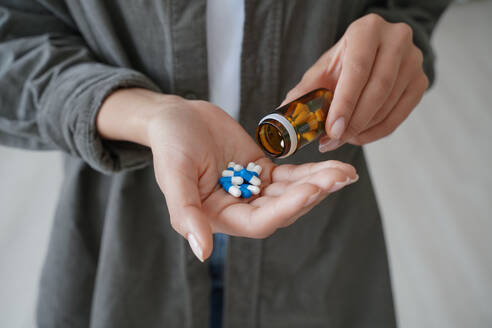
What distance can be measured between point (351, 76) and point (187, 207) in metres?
0.29

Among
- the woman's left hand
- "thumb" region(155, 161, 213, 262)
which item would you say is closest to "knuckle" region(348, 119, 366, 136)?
the woman's left hand

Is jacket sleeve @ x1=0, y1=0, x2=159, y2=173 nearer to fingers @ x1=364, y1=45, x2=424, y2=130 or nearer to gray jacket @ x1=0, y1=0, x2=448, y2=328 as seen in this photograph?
gray jacket @ x1=0, y1=0, x2=448, y2=328

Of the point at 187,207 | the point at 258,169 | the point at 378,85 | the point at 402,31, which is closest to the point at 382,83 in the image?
the point at 378,85

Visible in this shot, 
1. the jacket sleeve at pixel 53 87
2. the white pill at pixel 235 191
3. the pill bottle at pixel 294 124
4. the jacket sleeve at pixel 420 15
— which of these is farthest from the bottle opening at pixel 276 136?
the jacket sleeve at pixel 420 15

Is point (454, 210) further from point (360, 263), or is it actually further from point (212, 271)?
point (212, 271)

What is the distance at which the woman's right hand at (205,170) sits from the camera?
44 cm

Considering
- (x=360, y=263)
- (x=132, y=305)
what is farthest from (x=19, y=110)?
(x=360, y=263)

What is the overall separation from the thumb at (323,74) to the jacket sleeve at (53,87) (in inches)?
9.8

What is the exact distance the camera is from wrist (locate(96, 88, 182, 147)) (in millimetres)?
585

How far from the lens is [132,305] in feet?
2.62

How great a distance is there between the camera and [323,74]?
23.9 inches

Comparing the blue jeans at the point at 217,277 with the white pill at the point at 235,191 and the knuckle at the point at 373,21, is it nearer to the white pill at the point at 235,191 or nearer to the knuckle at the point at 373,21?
the white pill at the point at 235,191

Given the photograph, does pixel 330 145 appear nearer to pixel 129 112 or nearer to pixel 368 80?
pixel 368 80

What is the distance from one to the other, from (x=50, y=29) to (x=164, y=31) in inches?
10.1
